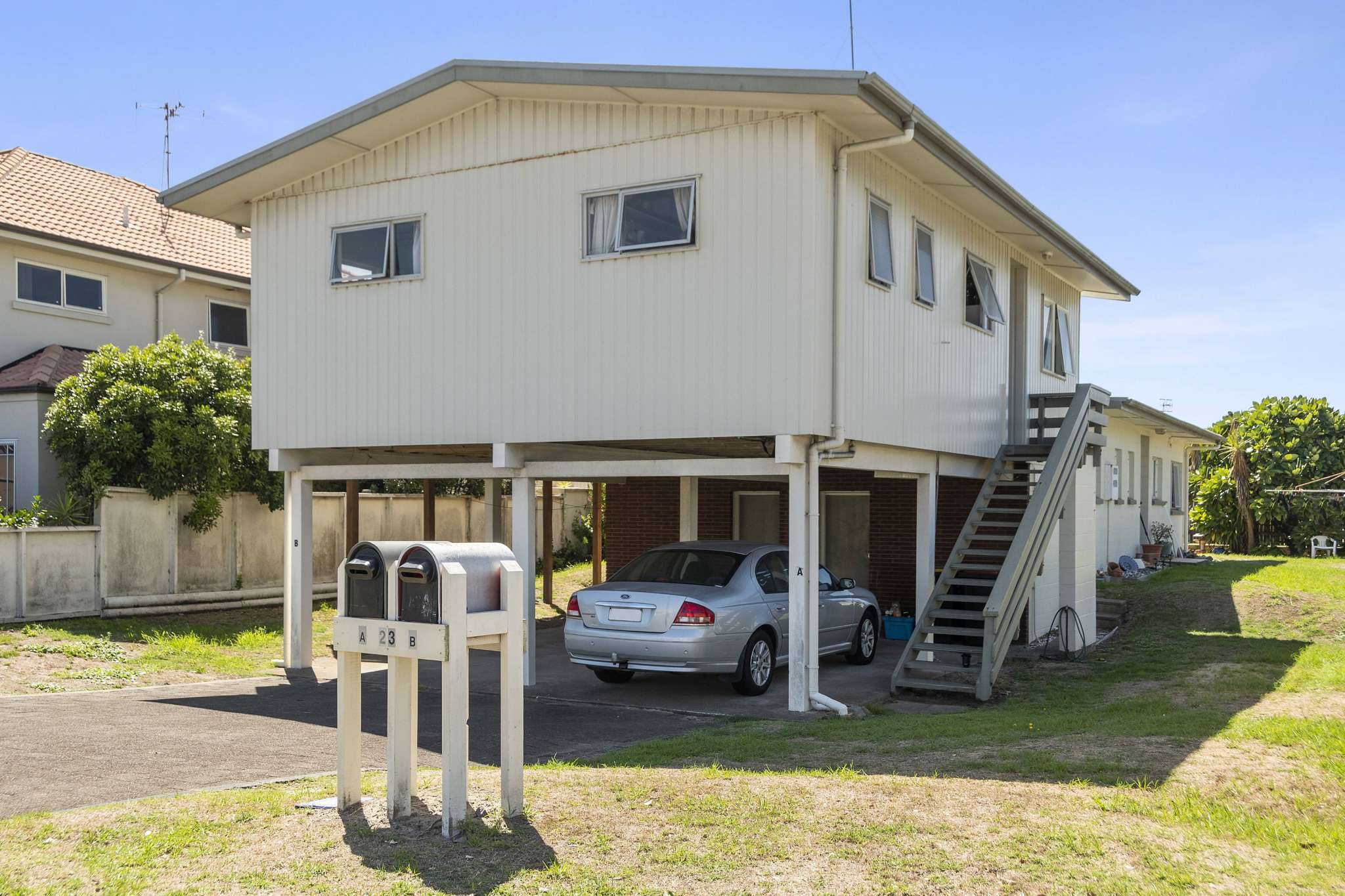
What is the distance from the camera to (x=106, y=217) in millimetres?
23234

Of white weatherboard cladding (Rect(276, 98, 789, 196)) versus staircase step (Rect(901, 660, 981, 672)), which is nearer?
white weatherboard cladding (Rect(276, 98, 789, 196))

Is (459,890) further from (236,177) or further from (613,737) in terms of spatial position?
(236,177)

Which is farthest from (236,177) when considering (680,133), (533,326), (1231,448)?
(1231,448)

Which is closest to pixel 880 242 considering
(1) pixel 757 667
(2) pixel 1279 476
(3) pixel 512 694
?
(1) pixel 757 667

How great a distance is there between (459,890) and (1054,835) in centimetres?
299

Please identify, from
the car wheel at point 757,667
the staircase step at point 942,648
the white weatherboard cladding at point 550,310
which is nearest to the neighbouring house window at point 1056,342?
the staircase step at point 942,648

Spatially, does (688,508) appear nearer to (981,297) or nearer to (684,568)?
(684,568)

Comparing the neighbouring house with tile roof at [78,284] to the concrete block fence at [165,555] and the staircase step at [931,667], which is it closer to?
the concrete block fence at [165,555]

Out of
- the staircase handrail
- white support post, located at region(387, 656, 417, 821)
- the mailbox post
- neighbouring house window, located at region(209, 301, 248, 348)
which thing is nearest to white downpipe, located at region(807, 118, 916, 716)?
the staircase handrail

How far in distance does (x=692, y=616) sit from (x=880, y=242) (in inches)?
175

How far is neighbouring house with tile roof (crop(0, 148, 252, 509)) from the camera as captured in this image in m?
18.9

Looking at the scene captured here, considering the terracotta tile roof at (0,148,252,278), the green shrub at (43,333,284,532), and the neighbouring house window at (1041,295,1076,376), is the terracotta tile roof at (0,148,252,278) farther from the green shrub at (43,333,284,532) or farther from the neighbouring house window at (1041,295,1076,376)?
the neighbouring house window at (1041,295,1076,376)

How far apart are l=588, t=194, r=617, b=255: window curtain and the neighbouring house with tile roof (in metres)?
9.37

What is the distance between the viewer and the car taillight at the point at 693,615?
11797mm
